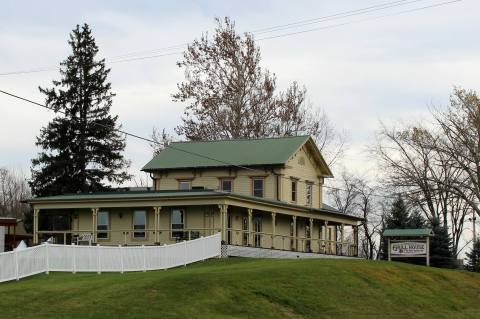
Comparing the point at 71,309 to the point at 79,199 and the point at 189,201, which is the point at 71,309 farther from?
the point at 79,199

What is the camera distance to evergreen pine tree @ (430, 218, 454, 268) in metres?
59.0

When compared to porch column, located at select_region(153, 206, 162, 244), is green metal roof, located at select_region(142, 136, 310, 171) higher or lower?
higher

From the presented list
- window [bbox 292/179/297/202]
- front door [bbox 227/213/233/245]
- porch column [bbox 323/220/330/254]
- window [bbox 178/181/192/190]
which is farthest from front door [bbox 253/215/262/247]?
porch column [bbox 323/220/330/254]

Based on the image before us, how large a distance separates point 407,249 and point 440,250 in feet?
40.6

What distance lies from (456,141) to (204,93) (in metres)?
22.4

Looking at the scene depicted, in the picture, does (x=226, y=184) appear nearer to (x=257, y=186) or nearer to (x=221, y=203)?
(x=257, y=186)

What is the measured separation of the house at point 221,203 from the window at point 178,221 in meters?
0.06

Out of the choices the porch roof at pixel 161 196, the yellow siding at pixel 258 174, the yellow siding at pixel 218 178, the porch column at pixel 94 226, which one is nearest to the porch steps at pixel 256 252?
the porch roof at pixel 161 196

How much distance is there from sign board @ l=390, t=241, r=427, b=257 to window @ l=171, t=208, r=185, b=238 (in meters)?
12.5

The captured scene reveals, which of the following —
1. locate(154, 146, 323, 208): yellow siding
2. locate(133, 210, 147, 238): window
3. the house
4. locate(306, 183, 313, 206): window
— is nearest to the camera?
the house

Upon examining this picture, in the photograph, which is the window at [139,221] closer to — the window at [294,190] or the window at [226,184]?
the window at [226,184]

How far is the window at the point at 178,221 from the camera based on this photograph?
168ft

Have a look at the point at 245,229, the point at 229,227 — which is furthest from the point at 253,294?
the point at 245,229

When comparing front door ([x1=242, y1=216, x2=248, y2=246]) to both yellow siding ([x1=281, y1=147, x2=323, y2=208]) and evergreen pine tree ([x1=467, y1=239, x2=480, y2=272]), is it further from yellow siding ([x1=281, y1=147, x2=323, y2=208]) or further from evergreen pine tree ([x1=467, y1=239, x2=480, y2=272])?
evergreen pine tree ([x1=467, y1=239, x2=480, y2=272])
